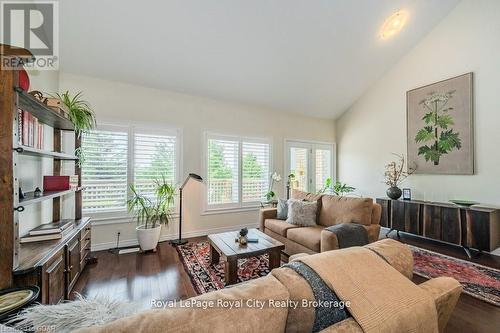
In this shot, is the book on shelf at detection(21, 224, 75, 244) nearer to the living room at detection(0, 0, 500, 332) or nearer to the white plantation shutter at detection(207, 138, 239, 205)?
the living room at detection(0, 0, 500, 332)

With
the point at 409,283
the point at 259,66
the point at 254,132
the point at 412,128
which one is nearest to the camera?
the point at 409,283

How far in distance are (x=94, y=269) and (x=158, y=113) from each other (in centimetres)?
247

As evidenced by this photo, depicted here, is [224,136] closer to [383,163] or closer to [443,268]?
[383,163]

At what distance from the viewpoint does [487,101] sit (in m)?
3.31

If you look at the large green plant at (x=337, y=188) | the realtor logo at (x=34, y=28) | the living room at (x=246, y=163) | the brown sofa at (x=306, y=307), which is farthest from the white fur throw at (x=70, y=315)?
the large green plant at (x=337, y=188)

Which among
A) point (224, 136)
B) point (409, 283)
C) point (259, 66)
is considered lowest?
point (409, 283)

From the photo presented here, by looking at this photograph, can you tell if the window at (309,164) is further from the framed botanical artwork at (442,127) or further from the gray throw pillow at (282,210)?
the framed botanical artwork at (442,127)

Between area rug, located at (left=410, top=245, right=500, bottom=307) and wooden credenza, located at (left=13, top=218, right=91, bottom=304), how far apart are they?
369 centimetres

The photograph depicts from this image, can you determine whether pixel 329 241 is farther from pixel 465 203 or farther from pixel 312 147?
pixel 312 147

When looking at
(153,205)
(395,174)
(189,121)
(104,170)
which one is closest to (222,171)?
(189,121)

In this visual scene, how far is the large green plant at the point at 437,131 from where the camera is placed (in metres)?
3.71

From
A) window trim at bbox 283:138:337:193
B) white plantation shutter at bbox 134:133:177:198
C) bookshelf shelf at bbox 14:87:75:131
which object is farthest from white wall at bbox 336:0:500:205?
bookshelf shelf at bbox 14:87:75:131

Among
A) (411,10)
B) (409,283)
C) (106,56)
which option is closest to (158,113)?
(106,56)

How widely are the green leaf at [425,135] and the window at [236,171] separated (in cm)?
291
